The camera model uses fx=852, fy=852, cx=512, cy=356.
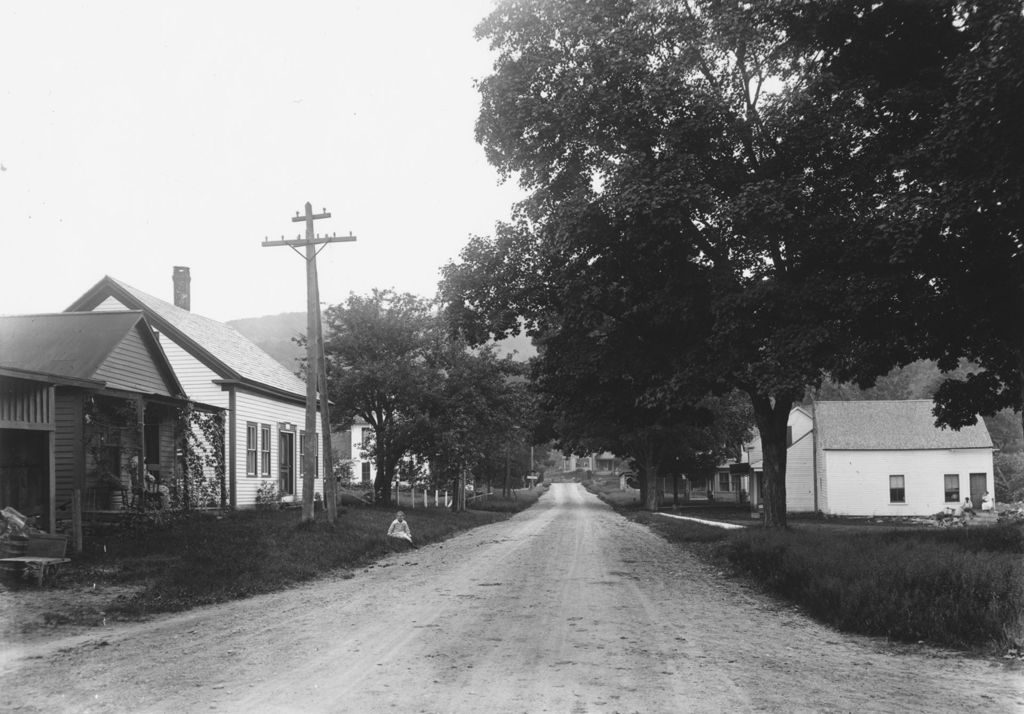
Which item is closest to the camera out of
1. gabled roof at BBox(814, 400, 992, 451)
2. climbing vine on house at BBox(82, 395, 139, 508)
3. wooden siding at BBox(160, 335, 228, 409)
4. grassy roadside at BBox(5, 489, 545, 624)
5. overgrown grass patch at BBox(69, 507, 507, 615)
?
grassy roadside at BBox(5, 489, 545, 624)

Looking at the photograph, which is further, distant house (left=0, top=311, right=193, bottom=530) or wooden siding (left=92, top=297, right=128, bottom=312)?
wooden siding (left=92, top=297, right=128, bottom=312)

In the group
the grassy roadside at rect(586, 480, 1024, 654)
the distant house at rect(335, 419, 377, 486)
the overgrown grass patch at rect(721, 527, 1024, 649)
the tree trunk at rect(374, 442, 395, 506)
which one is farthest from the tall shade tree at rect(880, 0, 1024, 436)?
the distant house at rect(335, 419, 377, 486)

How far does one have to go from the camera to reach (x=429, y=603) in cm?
1098

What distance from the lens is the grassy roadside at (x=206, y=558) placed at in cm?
1120

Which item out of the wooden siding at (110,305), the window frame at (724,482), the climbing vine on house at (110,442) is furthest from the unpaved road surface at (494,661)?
the window frame at (724,482)

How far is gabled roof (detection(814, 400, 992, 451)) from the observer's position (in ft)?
136

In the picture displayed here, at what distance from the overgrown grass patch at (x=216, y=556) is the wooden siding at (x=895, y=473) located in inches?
1073

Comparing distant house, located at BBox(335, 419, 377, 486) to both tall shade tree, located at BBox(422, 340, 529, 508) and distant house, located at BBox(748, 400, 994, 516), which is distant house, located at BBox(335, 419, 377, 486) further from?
distant house, located at BBox(748, 400, 994, 516)

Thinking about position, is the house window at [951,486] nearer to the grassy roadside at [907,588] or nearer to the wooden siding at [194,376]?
the grassy roadside at [907,588]

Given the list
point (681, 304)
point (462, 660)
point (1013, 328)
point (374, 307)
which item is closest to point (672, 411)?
point (681, 304)

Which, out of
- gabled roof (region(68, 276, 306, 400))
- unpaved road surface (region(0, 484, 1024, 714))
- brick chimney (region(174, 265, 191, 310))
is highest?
brick chimney (region(174, 265, 191, 310))

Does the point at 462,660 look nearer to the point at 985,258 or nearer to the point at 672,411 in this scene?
the point at 985,258

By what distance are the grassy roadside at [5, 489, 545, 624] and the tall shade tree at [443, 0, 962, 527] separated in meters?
7.04

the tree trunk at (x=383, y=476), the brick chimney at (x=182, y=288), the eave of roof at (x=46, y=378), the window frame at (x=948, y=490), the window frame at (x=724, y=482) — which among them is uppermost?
the brick chimney at (x=182, y=288)
